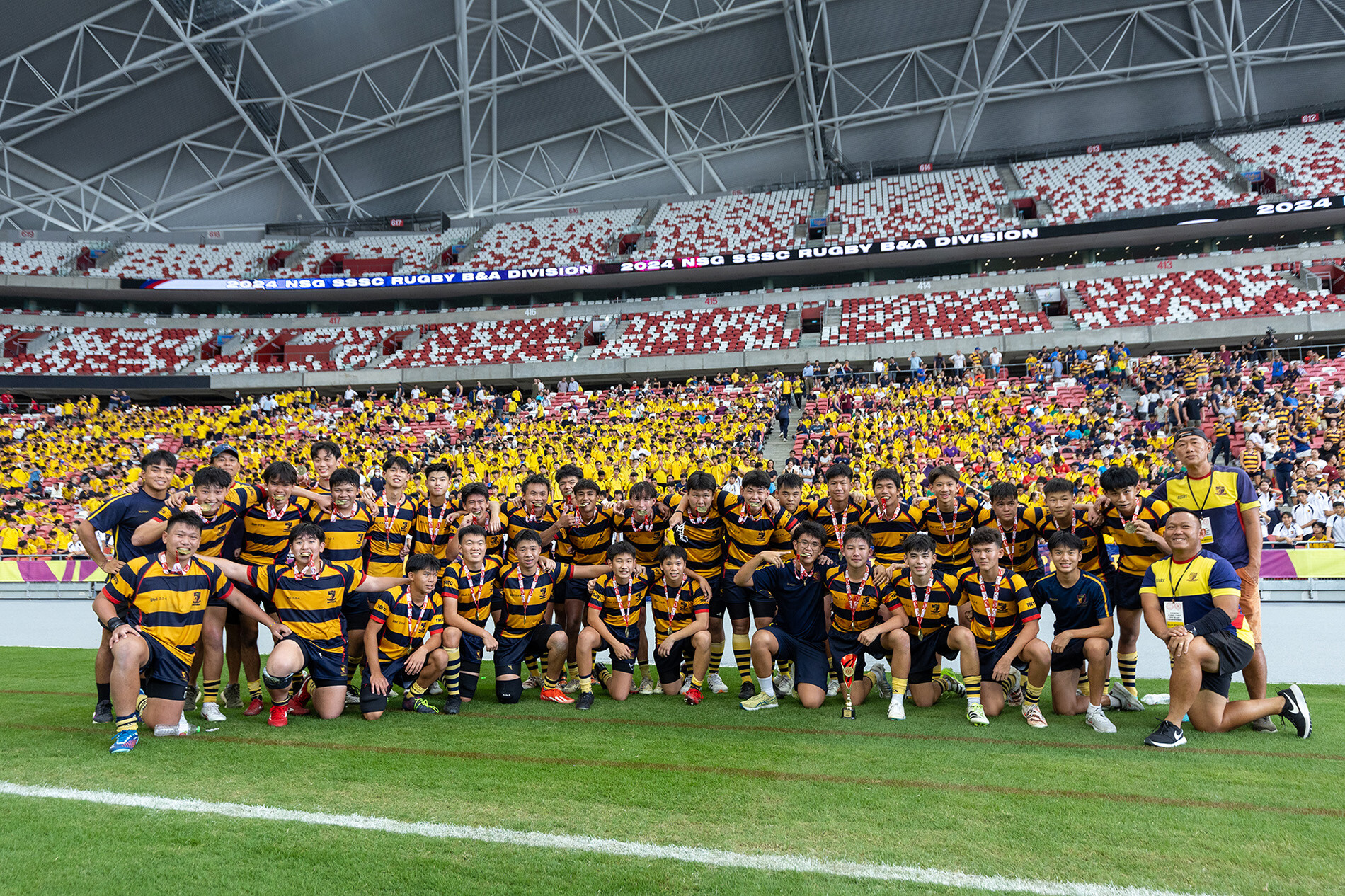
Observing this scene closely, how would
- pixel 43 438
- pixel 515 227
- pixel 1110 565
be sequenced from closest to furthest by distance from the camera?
1. pixel 1110 565
2. pixel 43 438
3. pixel 515 227

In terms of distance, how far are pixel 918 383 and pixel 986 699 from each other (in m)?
20.4

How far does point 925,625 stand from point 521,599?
330cm

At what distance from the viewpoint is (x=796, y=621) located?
21.2 ft

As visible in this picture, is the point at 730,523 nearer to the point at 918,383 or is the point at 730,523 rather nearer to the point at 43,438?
the point at 918,383

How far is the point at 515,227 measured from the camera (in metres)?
41.4

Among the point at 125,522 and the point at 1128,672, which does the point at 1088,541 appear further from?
the point at 125,522

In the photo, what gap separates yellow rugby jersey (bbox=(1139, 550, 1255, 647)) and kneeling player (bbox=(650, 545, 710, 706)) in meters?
3.36

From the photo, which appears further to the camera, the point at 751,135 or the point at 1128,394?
the point at 751,135

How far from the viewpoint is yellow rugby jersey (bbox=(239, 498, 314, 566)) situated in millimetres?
6434

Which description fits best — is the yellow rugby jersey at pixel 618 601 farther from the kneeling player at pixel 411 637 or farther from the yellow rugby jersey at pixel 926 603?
the yellow rugby jersey at pixel 926 603

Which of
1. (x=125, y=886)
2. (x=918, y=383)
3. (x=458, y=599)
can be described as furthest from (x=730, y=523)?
(x=918, y=383)

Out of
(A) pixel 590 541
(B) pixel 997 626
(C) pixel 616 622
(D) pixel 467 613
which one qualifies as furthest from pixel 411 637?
(B) pixel 997 626

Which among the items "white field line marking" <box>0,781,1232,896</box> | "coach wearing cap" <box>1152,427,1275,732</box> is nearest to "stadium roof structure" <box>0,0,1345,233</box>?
"coach wearing cap" <box>1152,427,1275,732</box>

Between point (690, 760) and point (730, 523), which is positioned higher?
point (730, 523)
